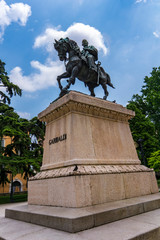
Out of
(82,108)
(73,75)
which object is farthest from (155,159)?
(82,108)

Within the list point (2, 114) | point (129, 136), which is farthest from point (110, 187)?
point (2, 114)

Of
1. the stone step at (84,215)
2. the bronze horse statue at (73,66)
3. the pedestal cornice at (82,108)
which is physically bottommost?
the stone step at (84,215)

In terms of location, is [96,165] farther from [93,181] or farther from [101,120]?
[101,120]

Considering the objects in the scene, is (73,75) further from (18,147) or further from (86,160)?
(18,147)

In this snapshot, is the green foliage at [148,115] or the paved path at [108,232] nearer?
the paved path at [108,232]

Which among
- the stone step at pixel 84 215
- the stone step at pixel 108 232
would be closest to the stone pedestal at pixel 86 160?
the stone step at pixel 84 215

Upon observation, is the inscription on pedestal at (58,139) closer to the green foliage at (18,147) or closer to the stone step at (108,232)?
the stone step at (108,232)

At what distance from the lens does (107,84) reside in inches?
326

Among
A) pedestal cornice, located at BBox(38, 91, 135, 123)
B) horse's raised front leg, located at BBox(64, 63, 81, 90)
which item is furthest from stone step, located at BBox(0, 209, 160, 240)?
horse's raised front leg, located at BBox(64, 63, 81, 90)

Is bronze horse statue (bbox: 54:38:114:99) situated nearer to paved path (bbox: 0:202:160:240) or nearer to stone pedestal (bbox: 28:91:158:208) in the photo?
stone pedestal (bbox: 28:91:158:208)

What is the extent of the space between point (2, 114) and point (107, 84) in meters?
16.1

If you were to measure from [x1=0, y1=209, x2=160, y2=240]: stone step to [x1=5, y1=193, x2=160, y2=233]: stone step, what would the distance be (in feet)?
0.32

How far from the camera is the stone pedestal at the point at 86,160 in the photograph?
4.38m

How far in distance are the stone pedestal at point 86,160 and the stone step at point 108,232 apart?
2.67 feet
